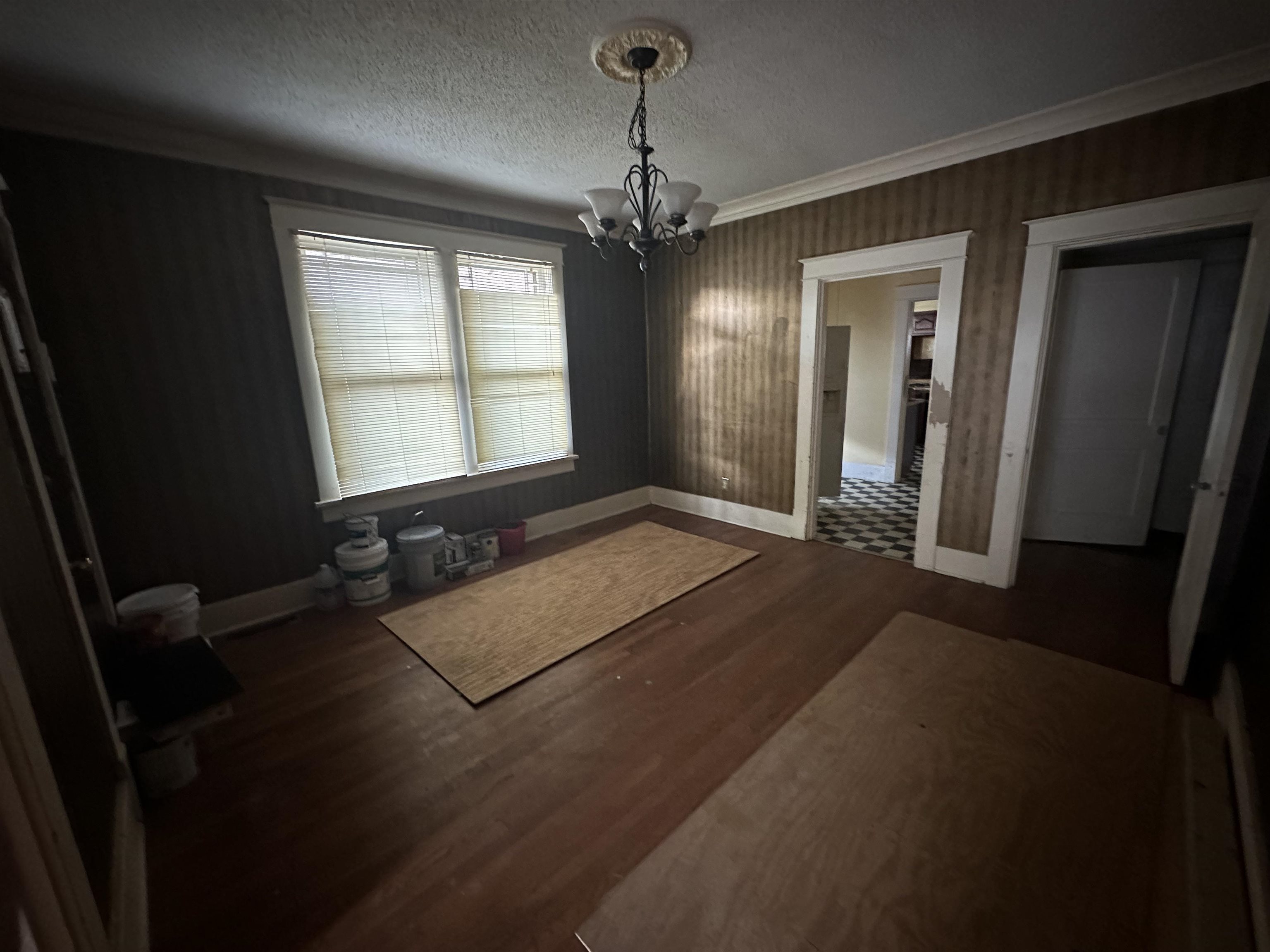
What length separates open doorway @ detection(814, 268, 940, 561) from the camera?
478 centimetres

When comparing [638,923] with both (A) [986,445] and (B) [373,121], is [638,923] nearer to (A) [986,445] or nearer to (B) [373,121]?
(A) [986,445]

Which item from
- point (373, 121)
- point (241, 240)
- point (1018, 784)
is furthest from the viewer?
point (241, 240)

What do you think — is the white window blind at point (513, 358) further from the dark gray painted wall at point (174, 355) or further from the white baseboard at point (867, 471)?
the white baseboard at point (867, 471)

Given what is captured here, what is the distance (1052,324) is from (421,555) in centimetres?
413

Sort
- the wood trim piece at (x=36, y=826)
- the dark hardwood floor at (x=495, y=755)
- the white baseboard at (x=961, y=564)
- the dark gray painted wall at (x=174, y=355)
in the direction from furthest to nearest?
the white baseboard at (x=961, y=564) → the dark gray painted wall at (x=174, y=355) → the dark hardwood floor at (x=495, y=755) → the wood trim piece at (x=36, y=826)

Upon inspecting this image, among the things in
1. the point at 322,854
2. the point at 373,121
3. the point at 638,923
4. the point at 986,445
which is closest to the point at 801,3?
the point at 373,121

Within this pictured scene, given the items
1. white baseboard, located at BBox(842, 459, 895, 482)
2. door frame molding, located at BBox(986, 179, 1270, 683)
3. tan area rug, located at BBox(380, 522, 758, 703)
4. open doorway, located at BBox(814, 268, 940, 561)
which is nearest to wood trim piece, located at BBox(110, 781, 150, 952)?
tan area rug, located at BBox(380, 522, 758, 703)

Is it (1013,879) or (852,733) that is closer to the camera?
(1013,879)

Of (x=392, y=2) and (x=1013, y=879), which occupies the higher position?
(x=392, y=2)

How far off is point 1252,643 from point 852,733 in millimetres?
1507

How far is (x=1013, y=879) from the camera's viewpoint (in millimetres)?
1410

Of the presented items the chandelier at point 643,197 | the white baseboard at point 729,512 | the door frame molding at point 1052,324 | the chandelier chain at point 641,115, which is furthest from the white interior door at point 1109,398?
the chandelier chain at point 641,115

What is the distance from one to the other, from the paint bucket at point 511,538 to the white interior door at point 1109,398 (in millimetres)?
3732

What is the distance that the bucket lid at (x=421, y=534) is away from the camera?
10.9 ft
